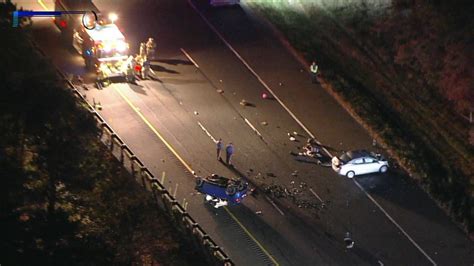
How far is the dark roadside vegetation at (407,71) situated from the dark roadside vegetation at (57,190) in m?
14.3

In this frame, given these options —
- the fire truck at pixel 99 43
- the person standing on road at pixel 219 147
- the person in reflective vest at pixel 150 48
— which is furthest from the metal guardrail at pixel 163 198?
the person in reflective vest at pixel 150 48

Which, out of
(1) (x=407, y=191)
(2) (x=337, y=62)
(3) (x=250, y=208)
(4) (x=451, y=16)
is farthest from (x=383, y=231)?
(4) (x=451, y=16)

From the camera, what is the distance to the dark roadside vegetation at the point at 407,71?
35.8m

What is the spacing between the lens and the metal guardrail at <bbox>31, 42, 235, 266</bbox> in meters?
27.9

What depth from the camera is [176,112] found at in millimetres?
36938

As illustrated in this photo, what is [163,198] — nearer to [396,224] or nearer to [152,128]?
[152,128]

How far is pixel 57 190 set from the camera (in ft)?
95.8

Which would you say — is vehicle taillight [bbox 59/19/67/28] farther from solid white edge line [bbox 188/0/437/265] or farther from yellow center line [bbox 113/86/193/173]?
solid white edge line [bbox 188/0/437/265]

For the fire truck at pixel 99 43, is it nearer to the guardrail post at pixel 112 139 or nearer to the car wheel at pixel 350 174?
the guardrail post at pixel 112 139

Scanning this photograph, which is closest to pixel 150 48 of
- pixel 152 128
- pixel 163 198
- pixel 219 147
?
pixel 152 128

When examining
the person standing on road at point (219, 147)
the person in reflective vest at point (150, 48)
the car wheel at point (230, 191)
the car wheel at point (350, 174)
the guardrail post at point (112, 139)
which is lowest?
the car wheel at point (350, 174)

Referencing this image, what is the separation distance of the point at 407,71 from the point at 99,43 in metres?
19.2

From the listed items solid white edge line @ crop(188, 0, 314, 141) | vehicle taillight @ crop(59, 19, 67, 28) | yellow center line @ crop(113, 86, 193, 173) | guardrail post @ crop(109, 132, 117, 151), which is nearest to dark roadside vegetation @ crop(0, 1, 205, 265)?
guardrail post @ crop(109, 132, 117, 151)

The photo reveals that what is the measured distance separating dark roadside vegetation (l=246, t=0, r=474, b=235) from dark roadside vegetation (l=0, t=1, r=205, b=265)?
1429cm
